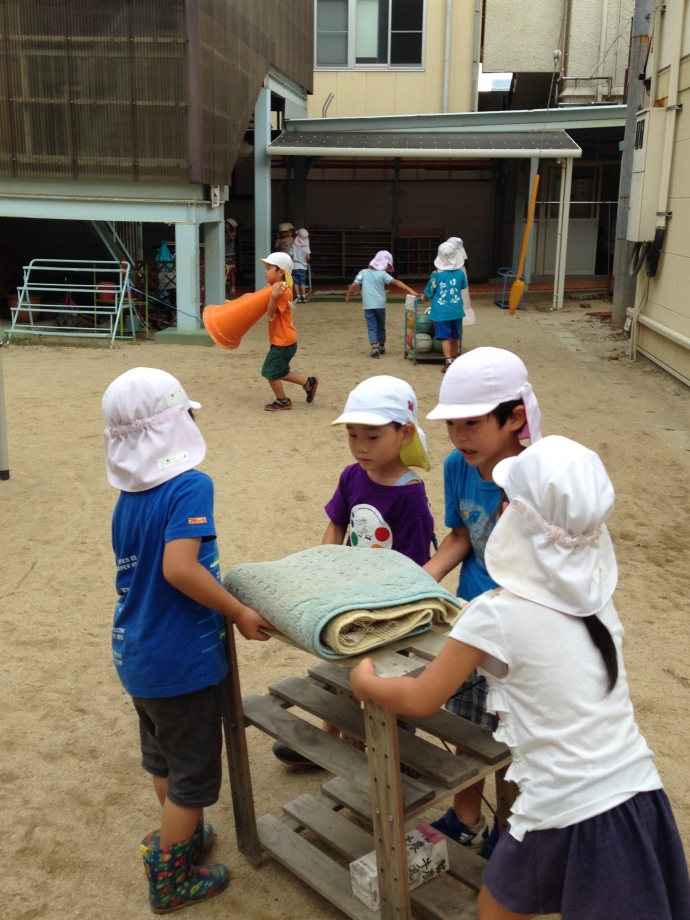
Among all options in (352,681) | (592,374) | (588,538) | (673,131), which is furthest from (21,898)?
(673,131)

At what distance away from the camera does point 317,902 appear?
248 centimetres

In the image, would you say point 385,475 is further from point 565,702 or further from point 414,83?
point 414,83

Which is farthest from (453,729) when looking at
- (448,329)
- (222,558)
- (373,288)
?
(373,288)

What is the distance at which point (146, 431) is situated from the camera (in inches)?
89.0

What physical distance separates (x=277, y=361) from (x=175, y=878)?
20.2 ft

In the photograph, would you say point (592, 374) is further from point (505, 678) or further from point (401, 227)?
point (401, 227)

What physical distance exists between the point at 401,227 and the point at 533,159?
4.83 metres

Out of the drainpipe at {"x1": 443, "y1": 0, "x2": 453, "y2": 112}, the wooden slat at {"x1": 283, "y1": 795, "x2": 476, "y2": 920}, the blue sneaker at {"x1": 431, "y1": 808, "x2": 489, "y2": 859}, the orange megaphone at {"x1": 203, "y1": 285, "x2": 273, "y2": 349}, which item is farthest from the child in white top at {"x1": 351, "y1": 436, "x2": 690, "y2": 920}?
the drainpipe at {"x1": 443, "y1": 0, "x2": 453, "y2": 112}

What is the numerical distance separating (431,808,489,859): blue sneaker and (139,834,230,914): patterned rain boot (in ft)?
2.20

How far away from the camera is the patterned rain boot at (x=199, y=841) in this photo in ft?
8.10

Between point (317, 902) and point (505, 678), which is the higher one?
point (505, 678)

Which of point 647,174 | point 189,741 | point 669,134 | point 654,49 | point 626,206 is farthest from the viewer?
point 626,206

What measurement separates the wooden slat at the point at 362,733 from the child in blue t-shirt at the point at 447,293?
803 cm

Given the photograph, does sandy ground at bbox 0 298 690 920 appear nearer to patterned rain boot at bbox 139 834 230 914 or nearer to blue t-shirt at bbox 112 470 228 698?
patterned rain boot at bbox 139 834 230 914
